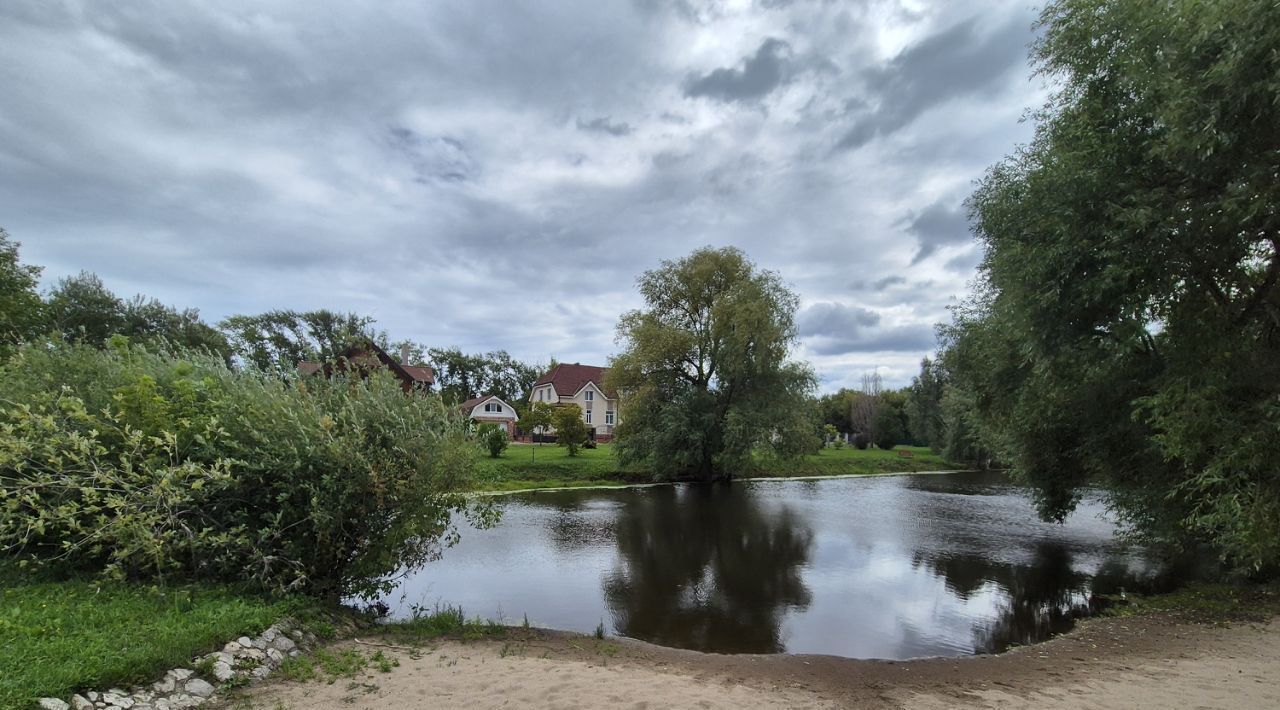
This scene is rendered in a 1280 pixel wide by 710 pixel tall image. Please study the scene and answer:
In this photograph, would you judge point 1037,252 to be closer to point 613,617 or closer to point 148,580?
point 613,617

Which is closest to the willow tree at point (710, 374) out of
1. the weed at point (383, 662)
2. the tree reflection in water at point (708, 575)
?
the tree reflection in water at point (708, 575)

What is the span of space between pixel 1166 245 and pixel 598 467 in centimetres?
2664

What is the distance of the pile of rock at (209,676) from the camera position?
4.39 m

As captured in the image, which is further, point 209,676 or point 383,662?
point 383,662

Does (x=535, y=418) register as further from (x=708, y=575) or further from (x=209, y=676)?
(x=209, y=676)

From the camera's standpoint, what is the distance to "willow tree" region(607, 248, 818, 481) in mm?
29250

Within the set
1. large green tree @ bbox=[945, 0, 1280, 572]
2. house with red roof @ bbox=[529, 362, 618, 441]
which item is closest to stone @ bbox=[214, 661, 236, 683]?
large green tree @ bbox=[945, 0, 1280, 572]

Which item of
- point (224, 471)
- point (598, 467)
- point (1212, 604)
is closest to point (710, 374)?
point (598, 467)

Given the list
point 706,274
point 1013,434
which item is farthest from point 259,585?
point 706,274

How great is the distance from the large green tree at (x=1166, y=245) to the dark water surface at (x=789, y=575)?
335cm

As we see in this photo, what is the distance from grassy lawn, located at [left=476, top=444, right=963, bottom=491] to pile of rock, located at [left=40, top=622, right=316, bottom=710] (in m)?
14.0

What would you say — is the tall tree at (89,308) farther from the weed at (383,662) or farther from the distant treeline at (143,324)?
the weed at (383,662)

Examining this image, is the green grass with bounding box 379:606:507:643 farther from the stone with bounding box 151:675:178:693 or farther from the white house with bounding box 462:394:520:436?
the white house with bounding box 462:394:520:436

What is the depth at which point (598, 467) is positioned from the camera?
3192cm
